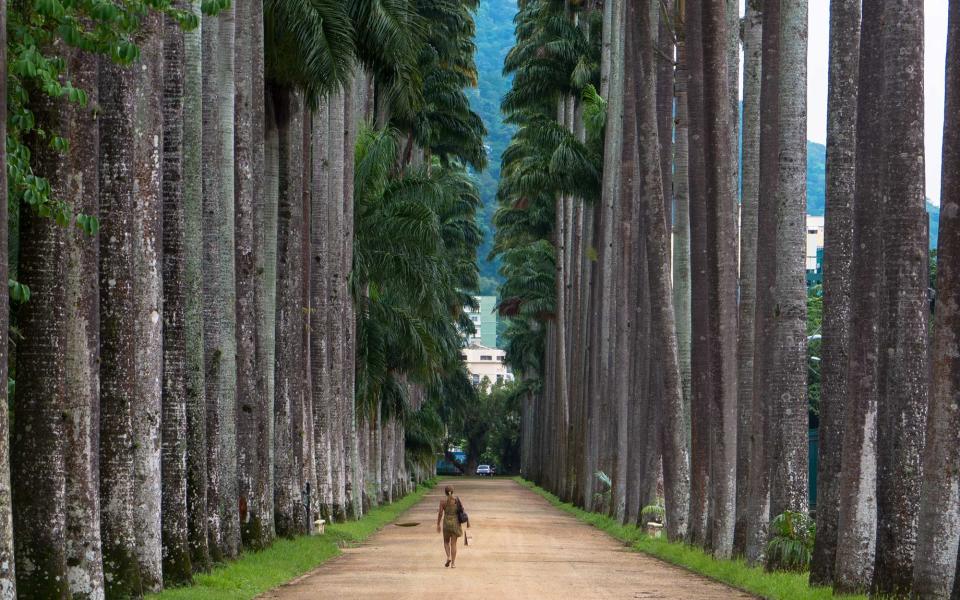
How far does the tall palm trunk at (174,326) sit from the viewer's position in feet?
56.9

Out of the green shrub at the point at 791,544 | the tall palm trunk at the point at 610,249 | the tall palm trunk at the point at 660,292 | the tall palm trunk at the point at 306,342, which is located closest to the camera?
the green shrub at the point at 791,544

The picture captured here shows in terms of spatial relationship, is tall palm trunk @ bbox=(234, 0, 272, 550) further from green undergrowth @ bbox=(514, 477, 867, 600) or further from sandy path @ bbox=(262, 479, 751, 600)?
green undergrowth @ bbox=(514, 477, 867, 600)

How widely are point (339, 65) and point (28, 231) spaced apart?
11658 millimetres

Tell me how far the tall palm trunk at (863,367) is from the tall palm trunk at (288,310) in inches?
498

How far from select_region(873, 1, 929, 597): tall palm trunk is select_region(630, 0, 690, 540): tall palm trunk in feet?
42.1

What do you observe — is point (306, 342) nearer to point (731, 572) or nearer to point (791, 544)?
point (731, 572)

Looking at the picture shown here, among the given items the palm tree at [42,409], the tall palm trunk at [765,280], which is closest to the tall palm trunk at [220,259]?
the palm tree at [42,409]

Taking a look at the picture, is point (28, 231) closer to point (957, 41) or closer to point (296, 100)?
point (957, 41)

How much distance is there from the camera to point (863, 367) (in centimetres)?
1616

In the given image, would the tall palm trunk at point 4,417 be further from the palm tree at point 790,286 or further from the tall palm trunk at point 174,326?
the palm tree at point 790,286

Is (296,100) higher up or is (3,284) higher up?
(296,100)

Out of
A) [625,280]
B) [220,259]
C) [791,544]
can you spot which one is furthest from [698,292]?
[625,280]

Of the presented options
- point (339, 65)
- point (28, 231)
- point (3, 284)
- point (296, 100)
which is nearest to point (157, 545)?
point (28, 231)

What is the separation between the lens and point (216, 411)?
2047 centimetres
